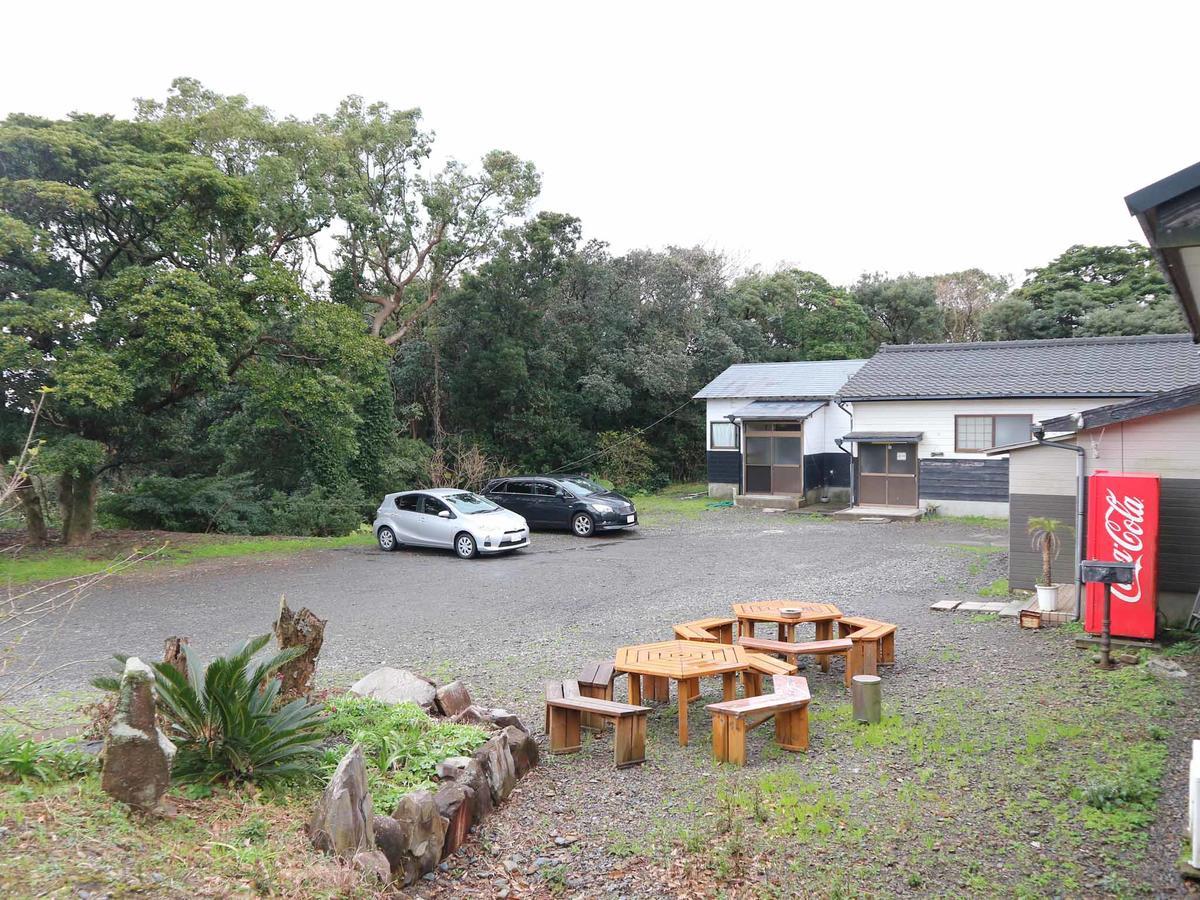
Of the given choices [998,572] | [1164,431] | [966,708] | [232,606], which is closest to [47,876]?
[966,708]

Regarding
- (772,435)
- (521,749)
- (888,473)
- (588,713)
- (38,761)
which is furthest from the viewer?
(772,435)

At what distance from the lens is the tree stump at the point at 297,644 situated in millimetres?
5293

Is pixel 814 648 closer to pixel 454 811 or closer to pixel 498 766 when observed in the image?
pixel 498 766

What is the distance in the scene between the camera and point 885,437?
21.2 meters

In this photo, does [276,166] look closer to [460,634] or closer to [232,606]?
[232,606]

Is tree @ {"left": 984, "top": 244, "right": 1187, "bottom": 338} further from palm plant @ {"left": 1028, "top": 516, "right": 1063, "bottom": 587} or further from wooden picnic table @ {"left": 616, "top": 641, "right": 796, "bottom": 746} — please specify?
wooden picnic table @ {"left": 616, "top": 641, "right": 796, "bottom": 746}

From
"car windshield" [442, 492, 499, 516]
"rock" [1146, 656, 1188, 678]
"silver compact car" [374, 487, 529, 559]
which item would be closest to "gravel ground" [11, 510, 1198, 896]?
"silver compact car" [374, 487, 529, 559]

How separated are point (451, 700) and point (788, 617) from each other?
10.7ft

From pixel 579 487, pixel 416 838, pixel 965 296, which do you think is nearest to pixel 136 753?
pixel 416 838

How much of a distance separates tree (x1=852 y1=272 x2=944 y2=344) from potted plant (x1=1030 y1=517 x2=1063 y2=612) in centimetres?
2859

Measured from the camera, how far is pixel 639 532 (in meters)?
18.9

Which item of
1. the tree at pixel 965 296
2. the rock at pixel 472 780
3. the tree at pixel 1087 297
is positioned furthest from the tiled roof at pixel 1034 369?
the rock at pixel 472 780

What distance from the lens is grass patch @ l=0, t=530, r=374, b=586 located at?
13601 millimetres

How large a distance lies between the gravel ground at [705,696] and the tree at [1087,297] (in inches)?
741
